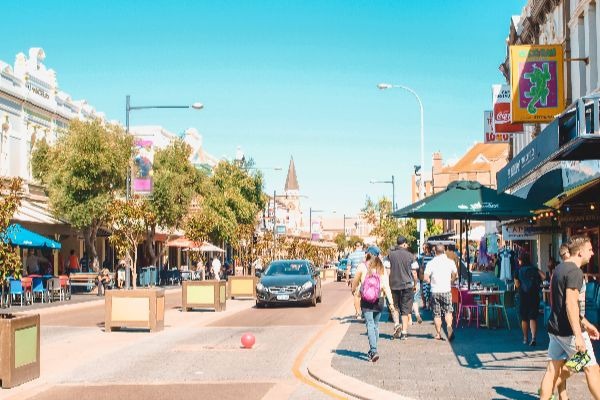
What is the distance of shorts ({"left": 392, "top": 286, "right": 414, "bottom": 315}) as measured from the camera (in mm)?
15555

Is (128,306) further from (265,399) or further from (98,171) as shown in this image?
(98,171)

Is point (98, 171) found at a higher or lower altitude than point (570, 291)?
higher

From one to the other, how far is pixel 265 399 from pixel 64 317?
47.6ft

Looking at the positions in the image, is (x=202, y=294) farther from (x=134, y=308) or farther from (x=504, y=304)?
(x=504, y=304)

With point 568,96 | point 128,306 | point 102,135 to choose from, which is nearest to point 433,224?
point 102,135

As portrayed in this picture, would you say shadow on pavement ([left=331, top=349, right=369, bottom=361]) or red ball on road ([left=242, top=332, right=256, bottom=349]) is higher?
red ball on road ([left=242, top=332, right=256, bottom=349])

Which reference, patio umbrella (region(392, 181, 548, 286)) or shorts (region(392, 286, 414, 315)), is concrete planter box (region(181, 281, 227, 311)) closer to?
patio umbrella (region(392, 181, 548, 286))

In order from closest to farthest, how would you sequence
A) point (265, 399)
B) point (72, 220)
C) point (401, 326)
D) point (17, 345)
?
point (265, 399), point (17, 345), point (401, 326), point (72, 220)

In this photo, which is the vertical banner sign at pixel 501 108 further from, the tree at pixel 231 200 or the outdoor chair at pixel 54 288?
the tree at pixel 231 200

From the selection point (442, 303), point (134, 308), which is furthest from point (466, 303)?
point (134, 308)

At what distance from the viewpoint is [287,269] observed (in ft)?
84.2

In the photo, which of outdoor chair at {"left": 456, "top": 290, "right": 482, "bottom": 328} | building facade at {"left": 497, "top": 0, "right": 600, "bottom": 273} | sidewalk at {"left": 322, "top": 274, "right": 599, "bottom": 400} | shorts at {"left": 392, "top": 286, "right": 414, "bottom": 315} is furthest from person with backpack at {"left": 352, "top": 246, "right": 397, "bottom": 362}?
outdoor chair at {"left": 456, "top": 290, "right": 482, "bottom": 328}

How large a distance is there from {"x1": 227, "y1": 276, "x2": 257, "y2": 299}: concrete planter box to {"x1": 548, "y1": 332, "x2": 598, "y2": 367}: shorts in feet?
73.5

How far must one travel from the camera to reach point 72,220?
123ft
